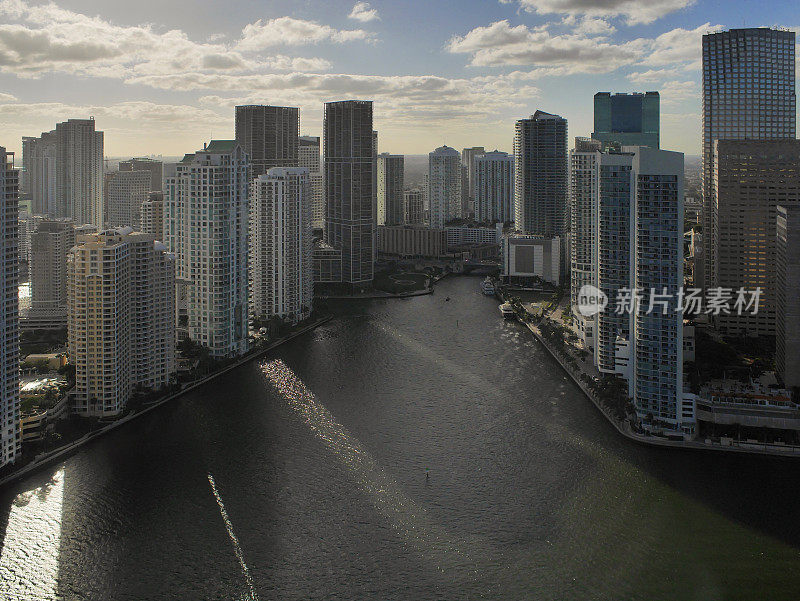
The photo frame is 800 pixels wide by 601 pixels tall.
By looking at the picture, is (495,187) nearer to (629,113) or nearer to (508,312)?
(629,113)

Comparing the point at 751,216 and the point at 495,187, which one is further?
the point at 495,187

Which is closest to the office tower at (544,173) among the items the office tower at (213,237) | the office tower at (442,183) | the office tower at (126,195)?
the office tower at (442,183)

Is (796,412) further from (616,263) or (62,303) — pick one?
A: (62,303)

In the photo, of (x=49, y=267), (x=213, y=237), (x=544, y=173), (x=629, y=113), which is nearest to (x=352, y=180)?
(x=544, y=173)

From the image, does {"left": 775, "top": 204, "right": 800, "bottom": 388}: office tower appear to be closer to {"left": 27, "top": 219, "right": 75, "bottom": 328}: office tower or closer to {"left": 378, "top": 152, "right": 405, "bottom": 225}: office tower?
{"left": 27, "top": 219, "right": 75, "bottom": 328}: office tower

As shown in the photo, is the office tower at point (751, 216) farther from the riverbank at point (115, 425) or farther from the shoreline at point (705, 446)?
the riverbank at point (115, 425)

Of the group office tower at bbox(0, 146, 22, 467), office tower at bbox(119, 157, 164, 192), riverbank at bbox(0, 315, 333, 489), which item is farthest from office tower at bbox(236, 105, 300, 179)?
office tower at bbox(0, 146, 22, 467)
